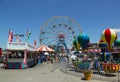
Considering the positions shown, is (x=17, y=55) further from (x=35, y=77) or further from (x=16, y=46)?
(x=35, y=77)

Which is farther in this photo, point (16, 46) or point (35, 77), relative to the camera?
point (16, 46)

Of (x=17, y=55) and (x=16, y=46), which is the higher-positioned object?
(x=16, y=46)

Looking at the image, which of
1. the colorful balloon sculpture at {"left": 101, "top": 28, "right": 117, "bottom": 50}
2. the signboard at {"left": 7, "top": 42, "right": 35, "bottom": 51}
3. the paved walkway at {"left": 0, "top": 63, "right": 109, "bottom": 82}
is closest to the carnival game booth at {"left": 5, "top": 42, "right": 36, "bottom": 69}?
the signboard at {"left": 7, "top": 42, "right": 35, "bottom": 51}

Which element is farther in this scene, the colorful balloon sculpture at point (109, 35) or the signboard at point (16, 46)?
the signboard at point (16, 46)

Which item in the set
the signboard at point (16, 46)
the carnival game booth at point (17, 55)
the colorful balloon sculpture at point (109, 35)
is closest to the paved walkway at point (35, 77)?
the colorful balloon sculpture at point (109, 35)

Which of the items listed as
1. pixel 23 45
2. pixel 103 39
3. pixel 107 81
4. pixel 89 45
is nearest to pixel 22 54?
pixel 23 45

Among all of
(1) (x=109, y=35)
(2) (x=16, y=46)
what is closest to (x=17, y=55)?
(2) (x=16, y=46)

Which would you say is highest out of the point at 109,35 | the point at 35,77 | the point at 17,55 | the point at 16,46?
the point at 109,35

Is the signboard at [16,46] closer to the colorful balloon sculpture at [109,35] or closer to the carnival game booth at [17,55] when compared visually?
the carnival game booth at [17,55]

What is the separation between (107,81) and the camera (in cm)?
1398

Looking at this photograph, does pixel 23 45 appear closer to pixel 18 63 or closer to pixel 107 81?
pixel 18 63

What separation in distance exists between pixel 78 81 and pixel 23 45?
11574mm

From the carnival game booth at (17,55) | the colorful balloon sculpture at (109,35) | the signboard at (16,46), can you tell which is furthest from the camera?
the signboard at (16,46)

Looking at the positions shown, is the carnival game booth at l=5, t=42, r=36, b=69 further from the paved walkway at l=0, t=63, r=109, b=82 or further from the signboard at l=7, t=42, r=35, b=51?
the paved walkway at l=0, t=63, r=109, b=82
